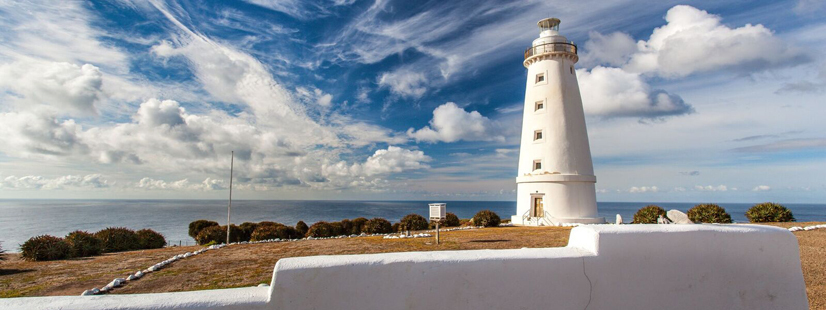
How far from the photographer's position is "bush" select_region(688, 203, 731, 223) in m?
18.1

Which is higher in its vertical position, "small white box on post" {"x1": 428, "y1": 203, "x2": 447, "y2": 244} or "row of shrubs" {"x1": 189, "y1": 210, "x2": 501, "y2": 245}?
"small white box on post" {"x1": 428, "y1": 203, "x2": 447, "y2": 244}

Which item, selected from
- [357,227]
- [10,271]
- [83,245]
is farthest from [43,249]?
[357,227]

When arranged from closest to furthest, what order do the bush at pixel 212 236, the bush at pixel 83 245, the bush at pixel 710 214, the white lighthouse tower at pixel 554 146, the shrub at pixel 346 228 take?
1. the bush at pixel 83 245
2. the bush at pixel 710 214
3. the bush at pixel 212 236
4. the white lighthouse tower at pixel 554 146
5. the shrub at pixel 346 228

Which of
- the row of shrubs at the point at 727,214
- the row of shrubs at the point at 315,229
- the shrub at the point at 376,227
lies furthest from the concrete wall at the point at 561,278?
the shrub at the point at 376,227

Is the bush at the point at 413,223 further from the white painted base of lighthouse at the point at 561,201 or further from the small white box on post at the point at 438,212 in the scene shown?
the small white box on post at the point at 438,212

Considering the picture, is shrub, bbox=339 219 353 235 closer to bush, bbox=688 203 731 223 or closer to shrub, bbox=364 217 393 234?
shrub, bbox=364 217 393 234

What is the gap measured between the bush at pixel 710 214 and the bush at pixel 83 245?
89.1ft

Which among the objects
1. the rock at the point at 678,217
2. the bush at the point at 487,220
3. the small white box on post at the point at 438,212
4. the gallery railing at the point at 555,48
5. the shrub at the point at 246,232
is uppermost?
the gallery railing at the point at 555,48

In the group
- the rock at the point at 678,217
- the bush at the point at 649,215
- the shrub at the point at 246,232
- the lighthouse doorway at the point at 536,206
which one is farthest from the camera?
the shrub at the point at 246,232

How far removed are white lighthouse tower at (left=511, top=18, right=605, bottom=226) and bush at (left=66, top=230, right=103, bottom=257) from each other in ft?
68.1

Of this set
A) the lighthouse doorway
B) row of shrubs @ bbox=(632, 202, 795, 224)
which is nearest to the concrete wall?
row of shrubs @ bbox=(632, 202, 795, 224)

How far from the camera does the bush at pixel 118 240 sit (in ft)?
51.7

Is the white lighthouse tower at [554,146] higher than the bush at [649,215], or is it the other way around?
the white lighthouse tower at [554,146]

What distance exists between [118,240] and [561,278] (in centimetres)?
1927
